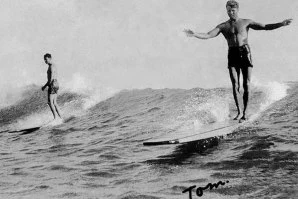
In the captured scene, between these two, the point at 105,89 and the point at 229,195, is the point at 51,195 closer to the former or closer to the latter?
the point at 229,195

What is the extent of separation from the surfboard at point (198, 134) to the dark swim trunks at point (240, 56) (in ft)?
3.76

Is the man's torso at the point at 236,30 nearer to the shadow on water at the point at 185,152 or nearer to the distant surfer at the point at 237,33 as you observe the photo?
the distant surfer at the point at 237,33

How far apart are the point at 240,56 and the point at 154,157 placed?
2.46 m

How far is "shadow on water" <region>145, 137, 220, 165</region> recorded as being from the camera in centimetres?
729

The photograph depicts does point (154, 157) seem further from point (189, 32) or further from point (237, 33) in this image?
point (237, 33)

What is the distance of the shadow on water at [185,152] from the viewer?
729cm

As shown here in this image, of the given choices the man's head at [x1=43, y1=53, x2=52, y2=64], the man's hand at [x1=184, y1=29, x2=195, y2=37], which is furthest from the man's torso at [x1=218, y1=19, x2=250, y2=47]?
the man's head at [x1=43, y1=53, x2=52, y2=64]

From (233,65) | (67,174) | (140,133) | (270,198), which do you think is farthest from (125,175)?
(140,133)

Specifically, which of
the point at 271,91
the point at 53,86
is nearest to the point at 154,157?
the point at 53,86

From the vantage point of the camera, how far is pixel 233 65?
27.6 ft

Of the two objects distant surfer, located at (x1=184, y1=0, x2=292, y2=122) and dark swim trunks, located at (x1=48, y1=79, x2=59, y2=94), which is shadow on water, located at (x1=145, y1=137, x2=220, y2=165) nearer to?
distant surfer, located at (x1=184, y1=0, x2=292, y2=122)

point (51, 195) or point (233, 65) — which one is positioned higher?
point (233, 65)

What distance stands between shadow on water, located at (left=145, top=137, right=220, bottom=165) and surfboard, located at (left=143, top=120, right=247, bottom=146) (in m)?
0.23

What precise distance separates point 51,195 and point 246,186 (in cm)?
253
